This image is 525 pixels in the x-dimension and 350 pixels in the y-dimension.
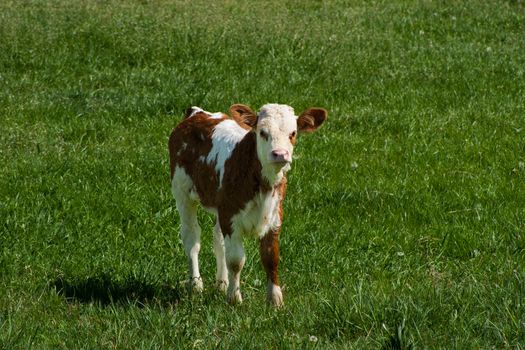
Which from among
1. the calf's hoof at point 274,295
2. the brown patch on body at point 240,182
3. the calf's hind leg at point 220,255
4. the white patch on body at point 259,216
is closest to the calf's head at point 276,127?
the brown patch on body at point 240,182

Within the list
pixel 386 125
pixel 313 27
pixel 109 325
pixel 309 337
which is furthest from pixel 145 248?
pixel 313 27

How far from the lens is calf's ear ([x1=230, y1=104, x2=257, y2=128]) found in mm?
6691

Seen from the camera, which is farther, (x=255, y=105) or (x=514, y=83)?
(x=514, y=83)

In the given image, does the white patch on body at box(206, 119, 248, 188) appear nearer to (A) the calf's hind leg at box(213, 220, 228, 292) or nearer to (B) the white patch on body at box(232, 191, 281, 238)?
(B) the white patch on body at box(232, 191, 281, 238)

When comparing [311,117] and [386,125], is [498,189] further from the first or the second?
[311,117]

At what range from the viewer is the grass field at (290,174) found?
20.1 feet

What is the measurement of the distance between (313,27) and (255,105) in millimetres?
4198

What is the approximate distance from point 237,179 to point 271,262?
23.1 inches

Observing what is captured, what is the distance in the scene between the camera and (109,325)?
6.13 meters

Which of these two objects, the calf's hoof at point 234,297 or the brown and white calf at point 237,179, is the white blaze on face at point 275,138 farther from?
the calf's hoof at point 234,297

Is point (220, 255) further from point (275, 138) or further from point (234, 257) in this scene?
point (275, 138)

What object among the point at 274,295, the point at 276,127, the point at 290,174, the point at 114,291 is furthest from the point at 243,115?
the point at 290,174

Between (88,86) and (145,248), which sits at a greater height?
(145,248)

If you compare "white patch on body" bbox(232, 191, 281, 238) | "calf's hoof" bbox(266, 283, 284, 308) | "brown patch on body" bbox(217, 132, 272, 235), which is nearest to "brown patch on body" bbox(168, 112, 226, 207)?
"brown patch on body" bbox(217, 132, 272, 235)
